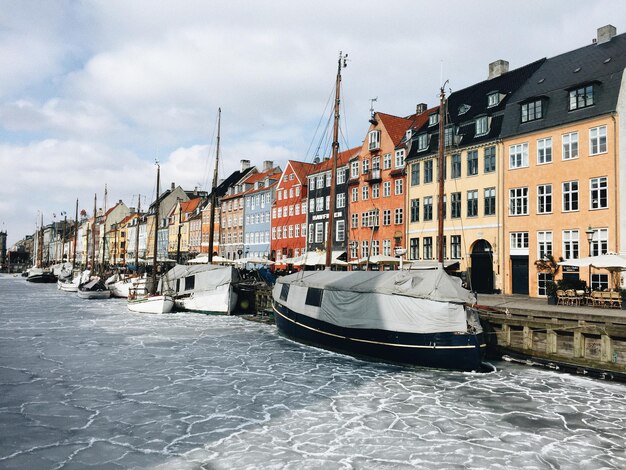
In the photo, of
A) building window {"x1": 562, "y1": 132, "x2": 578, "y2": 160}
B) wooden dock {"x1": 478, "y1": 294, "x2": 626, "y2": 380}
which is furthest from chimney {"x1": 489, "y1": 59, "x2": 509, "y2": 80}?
wooden dock {"x1": 478, "y1": 294, "x2": 626, "y2": 380}

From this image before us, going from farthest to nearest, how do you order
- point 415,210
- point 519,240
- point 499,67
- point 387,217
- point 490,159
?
point 387,217 → point 415,210 → point 499,67 → point 490,159 → point 519,240

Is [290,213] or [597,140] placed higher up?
[597,140]

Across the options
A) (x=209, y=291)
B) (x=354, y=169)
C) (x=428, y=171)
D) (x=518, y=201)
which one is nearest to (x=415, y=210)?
(x=428, y=171)

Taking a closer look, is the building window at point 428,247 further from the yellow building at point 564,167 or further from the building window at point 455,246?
the yellow building at point 564,167

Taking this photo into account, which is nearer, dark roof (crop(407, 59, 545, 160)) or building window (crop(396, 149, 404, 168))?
dark roof (crop(407, 59, 545, 160))

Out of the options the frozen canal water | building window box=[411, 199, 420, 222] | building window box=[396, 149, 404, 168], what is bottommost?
the frozen canal water

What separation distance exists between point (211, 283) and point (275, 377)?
22.0 m

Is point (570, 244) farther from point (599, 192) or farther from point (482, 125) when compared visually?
point (482, 125)

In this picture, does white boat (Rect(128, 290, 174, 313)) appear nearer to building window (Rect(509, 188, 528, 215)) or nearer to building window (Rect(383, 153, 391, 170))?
building window (Rect(383, 153, 391, 170))

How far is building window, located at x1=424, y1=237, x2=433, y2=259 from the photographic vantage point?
141 ft

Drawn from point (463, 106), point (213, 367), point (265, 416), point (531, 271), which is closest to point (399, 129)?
point (463, 106)

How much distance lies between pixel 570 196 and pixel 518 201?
3784mm

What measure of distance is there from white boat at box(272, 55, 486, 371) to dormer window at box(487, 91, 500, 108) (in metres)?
23.4

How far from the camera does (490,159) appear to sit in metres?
38.6
